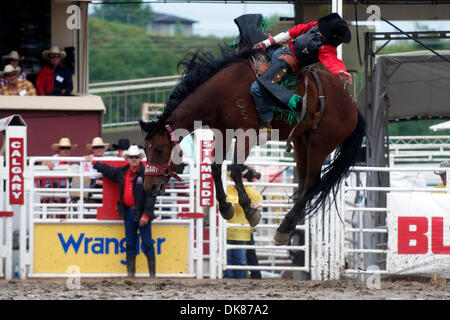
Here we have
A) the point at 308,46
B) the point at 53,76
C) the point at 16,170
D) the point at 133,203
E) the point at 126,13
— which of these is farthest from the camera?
the point at 126,13

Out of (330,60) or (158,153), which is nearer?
(158,153)

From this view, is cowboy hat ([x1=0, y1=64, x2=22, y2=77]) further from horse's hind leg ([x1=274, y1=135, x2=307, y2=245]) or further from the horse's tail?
the horse's tail

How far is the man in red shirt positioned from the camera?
275 inches

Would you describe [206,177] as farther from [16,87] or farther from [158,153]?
[16,87]

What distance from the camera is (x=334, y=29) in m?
7.14

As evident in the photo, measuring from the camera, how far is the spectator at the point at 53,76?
13102 millimetres

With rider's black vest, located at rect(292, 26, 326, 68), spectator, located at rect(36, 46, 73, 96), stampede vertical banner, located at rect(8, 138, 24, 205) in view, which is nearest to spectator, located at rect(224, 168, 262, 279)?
stampede vertical banner, located at rect(8, 138, 24, 205)

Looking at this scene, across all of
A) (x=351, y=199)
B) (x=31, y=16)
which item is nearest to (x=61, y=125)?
(x=31, y=16)

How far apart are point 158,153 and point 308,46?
1.65 meters

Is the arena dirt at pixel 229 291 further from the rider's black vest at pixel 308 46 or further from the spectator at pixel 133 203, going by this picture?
the rider's black vest at pixel 308 46

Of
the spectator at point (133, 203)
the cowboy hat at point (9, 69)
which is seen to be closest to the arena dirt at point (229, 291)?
the spectator at point (133, 203)

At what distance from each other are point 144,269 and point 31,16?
5460mm

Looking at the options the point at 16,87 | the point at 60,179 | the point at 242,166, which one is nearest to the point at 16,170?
the point at 60,179

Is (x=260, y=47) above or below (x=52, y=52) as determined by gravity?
below
